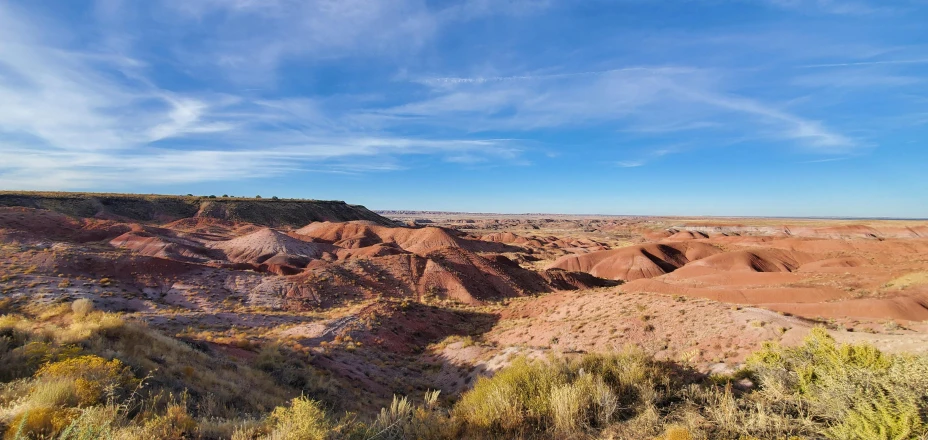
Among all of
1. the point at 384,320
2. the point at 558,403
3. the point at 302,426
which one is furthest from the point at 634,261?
the point at 302,426

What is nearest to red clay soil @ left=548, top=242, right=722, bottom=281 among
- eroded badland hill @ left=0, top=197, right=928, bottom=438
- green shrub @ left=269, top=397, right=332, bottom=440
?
eroded badland hill @ left=0, top=197, right=928, bottom=438

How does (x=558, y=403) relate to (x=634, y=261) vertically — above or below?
above

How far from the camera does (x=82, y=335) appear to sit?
28.0ft

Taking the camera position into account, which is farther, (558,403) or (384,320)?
(384,320)

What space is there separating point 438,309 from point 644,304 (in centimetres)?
1363

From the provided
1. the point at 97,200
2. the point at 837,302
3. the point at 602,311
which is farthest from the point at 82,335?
the point at 97,200

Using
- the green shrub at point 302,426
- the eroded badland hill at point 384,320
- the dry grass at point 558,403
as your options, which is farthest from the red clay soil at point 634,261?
the green shrub at point 302,426

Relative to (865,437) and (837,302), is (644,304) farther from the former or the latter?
(865,437)

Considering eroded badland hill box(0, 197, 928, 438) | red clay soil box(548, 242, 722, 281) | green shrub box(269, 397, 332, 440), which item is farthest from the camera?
red clay soil box(548, 242, 722, 281)

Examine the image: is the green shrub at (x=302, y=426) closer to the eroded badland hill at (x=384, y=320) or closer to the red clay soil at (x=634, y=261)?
the eroded badland hill at (x=384, y=320)

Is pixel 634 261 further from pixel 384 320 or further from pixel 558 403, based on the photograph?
pixel 558 403

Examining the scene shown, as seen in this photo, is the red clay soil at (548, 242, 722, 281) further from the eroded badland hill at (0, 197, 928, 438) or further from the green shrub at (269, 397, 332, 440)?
the green shrub at (269, 397, 332, 440)

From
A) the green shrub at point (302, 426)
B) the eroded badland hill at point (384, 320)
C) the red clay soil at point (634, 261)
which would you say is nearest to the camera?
the green shrub at point (302, 426)

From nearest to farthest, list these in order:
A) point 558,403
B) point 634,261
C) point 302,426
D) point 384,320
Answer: point 302,426
point 558,403
point 384,320
point 634,261
